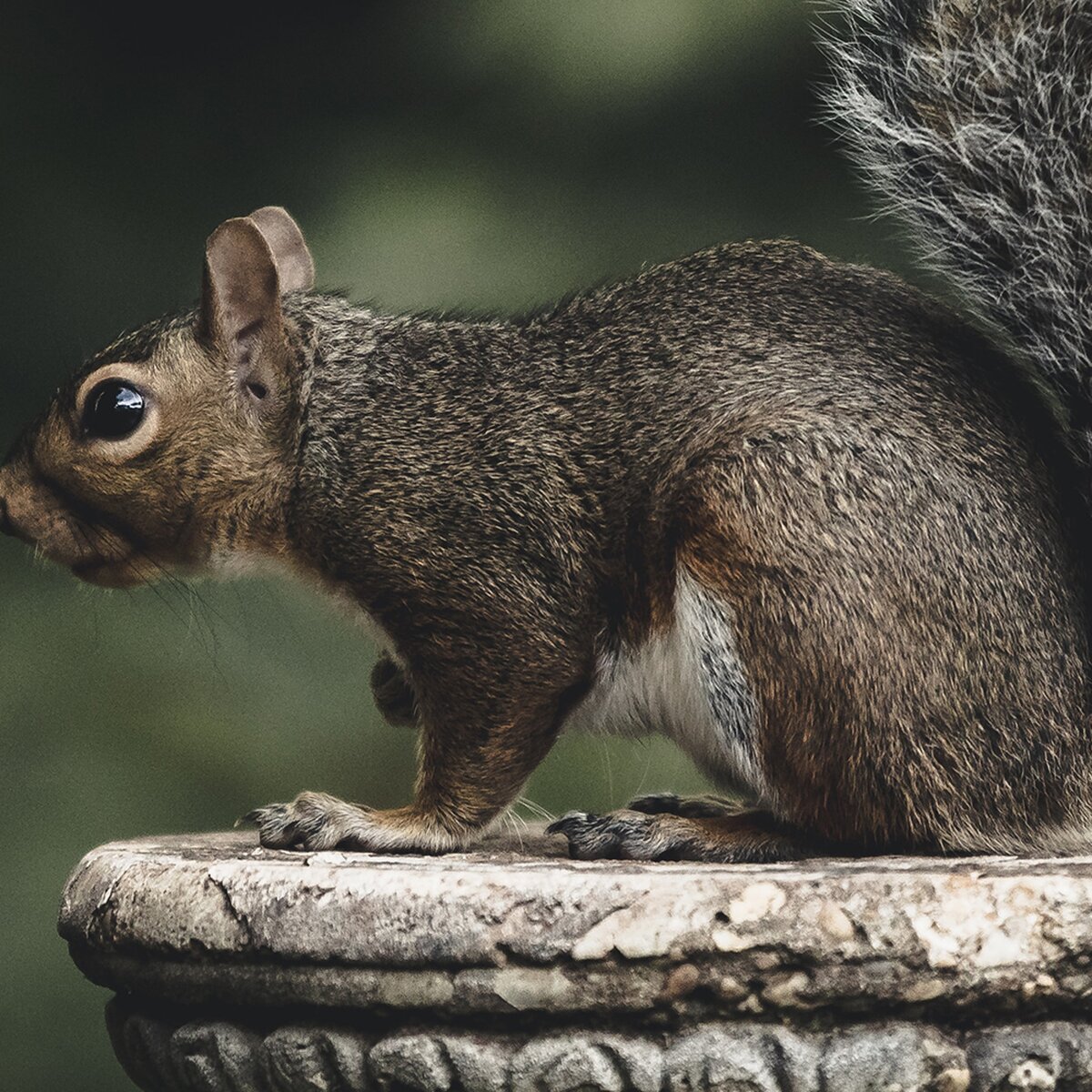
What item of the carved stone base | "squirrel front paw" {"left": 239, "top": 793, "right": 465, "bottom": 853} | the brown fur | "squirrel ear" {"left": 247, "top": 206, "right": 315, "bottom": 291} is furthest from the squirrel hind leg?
"squirrel ear" {"left": 247, "top": 206, "right": 315, "bottom": 291}

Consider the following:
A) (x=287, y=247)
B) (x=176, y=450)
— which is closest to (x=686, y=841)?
(x=176, y=450)

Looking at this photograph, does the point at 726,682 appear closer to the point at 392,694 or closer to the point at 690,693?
the point at 690,693

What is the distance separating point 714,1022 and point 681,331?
692 millimetres

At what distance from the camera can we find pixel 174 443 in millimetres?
1591

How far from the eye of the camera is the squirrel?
4.43ft

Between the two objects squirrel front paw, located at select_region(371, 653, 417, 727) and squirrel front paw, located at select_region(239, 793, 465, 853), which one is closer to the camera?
squirrel front paw, located at select_region(239, 793, 465, 853)

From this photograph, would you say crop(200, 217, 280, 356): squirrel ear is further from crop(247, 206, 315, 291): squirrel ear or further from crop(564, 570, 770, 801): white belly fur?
crop(564, 570, 770, 801): white belly fur

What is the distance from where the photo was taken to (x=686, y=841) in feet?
4.69

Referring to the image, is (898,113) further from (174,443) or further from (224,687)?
(224,687)

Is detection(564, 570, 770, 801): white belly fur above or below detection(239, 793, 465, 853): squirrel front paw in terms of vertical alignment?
above

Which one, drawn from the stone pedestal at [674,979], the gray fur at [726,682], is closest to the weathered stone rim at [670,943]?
the stone pedestal at [674,979]

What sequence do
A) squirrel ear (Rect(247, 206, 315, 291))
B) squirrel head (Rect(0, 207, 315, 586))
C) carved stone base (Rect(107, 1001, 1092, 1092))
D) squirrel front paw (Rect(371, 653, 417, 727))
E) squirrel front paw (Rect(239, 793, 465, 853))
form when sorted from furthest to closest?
squirrel ear (Rect(247, 206, 315, 291)), squirrel front paw (Rect(371, 653, 417, 727)), squirrel head (Rect(0, 207, 315, 586)), squirrel front paw (Rect(239, 793, 465, 853)), carved stone base (Rect(107, 1001, 1092, 1092))

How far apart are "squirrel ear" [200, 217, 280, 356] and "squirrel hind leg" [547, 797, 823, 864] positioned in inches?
22.6

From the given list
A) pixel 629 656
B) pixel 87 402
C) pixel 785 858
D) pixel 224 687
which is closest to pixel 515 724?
pixel 629 656
